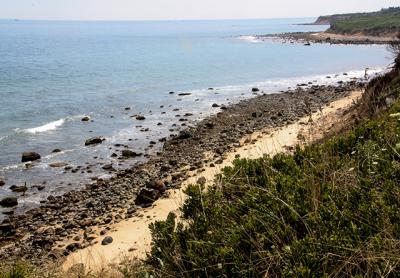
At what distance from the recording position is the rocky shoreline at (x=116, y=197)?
14148mm

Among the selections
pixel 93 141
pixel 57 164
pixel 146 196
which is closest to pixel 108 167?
pixel 57 164

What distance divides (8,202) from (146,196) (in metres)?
6.10

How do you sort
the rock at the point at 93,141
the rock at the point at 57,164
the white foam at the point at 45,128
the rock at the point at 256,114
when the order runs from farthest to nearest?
the rock at the point at 256,114
the white foam at the point at 45,128
the rock at the point at 93,141
the rock at the point at 57,164

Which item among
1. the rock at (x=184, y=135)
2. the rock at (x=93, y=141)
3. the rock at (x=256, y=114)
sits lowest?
the rock at (x=93, y=141)

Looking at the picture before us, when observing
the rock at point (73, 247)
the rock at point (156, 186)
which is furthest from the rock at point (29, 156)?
A: the rock at point (73, 247)

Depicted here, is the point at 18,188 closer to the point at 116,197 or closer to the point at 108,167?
the point at 108,167

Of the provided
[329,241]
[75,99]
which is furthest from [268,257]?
[75,99]

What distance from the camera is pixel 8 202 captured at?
57.2ft

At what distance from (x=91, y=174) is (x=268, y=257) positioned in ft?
56.7

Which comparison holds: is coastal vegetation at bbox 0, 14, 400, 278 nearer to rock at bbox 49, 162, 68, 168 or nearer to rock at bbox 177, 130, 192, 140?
rock at bbox 49, 162, 68, 168

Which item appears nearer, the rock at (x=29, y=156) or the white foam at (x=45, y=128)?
the rock at (x=29, y=156)

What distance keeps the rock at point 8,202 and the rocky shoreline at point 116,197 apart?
1240 mm

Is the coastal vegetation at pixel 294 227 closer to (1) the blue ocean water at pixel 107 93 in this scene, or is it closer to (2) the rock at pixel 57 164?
(1) the blue ocean water at pixel 107 93

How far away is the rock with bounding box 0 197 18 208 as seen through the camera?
17.4 meters
